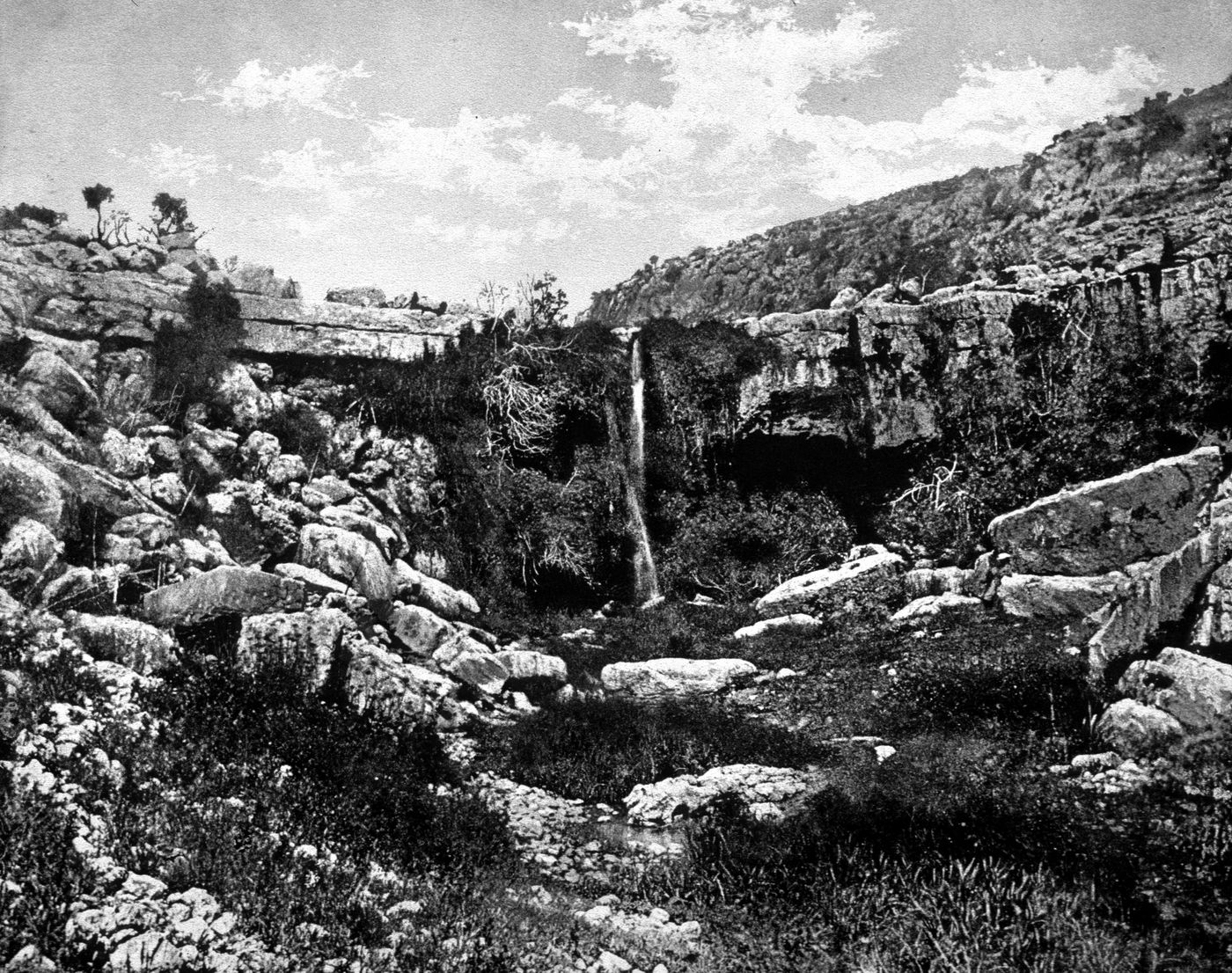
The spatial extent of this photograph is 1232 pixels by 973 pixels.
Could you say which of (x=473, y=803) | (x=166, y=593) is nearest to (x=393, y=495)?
(x=166, y=593)

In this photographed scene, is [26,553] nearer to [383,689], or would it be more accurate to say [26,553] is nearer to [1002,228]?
[383,689]

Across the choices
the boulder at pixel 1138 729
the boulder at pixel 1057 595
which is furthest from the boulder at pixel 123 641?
the boulder at pixel 1057 595

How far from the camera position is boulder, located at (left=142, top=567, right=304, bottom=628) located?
9586 mm

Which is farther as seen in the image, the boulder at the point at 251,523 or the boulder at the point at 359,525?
the boulder at the point at 359,525

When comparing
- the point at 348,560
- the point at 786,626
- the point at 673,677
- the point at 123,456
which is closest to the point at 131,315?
the point at 123,456

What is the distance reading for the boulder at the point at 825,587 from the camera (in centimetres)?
1458

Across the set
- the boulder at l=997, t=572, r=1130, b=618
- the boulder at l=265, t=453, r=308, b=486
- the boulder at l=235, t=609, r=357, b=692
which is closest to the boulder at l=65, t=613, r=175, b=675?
the boulder at l=235, t=609, r=357, b=692

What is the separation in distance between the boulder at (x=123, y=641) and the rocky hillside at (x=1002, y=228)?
19170 mm

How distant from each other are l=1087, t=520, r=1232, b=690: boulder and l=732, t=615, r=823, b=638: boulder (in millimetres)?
4629

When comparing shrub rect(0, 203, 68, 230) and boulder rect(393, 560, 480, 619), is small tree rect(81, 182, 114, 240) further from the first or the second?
boulder rect(393, 560, 480, 619)

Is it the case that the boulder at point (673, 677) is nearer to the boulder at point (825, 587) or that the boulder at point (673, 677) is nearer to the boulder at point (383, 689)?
the boulder at point (825, 587)

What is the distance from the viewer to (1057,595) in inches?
466

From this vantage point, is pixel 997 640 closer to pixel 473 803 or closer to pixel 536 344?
pixel 473 803

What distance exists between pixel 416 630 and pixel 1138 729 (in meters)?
8.43
